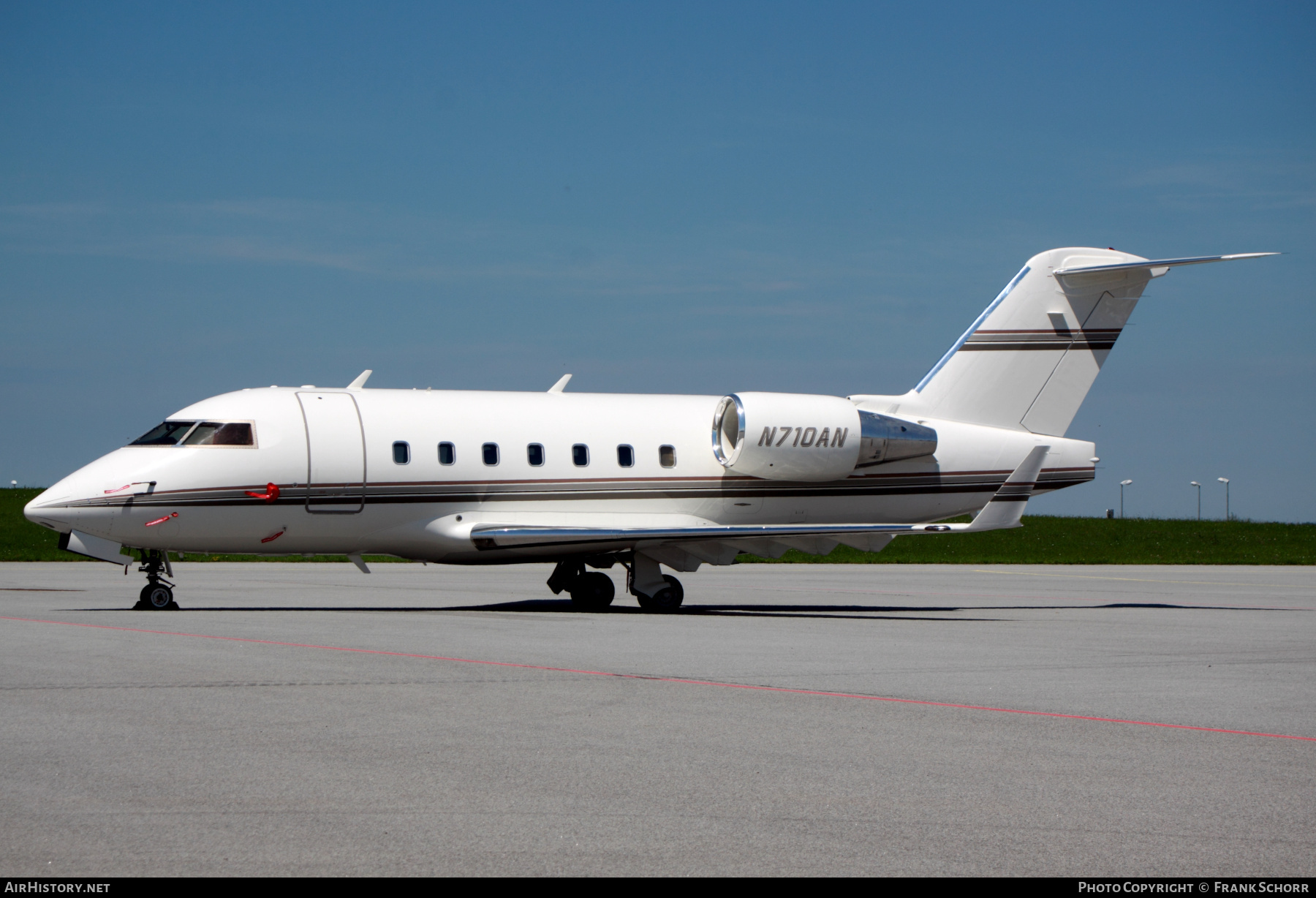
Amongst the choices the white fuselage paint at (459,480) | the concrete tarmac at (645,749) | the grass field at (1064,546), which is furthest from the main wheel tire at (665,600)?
the grass field at (1064,546)

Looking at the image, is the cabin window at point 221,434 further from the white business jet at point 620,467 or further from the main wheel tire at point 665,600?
the main wheel tire at point 665,600

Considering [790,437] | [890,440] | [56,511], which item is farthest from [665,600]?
[56,511]

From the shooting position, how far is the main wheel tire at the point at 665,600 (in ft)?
75.7

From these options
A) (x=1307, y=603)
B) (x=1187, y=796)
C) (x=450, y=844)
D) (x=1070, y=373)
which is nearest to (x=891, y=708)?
(x=1187, y=796)

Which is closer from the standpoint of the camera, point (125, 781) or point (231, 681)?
point (125, 781)

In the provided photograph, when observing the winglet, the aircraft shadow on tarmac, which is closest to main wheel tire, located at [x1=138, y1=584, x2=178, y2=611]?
the aircraft shadow on tarmac

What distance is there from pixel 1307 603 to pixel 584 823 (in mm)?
22989

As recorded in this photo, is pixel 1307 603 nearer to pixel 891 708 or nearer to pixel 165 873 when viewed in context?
pixel 891 708

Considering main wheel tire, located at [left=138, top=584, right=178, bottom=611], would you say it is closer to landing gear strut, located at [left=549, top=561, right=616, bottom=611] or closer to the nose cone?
the nose cone

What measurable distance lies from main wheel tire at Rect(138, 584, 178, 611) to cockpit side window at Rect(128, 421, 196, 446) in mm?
2177

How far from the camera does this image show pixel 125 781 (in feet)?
24.9

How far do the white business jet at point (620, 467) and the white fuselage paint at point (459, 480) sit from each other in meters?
0.03

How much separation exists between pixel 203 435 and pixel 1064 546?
4097 centimetres

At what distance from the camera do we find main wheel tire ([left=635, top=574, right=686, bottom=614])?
23.1 metres
